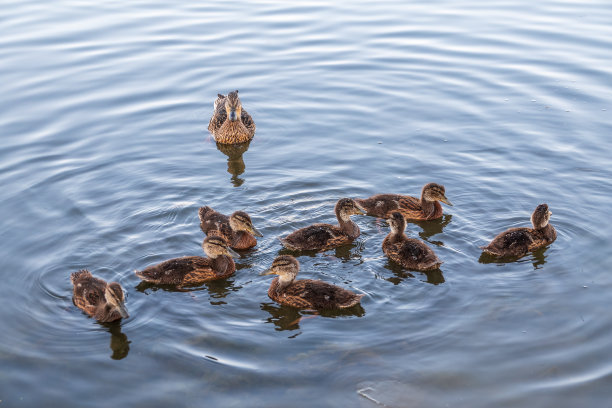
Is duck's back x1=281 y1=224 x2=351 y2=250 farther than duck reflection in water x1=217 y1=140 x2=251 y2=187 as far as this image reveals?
No

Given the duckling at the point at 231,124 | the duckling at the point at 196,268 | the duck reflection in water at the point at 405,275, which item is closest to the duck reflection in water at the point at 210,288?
the duckling at the point at 196,268

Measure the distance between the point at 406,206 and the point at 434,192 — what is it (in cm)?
43

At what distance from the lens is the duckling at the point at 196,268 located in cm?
807

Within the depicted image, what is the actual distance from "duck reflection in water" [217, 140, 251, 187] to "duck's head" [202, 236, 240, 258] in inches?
95.2

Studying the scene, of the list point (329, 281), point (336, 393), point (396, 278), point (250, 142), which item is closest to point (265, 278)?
point (329, 281)

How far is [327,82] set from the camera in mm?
14055

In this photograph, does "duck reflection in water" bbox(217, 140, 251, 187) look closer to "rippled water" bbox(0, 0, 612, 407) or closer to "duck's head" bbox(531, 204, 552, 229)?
"rippled water" bbox(0, 0, 612, 407)

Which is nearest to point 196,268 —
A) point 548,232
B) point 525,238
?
point 525,238

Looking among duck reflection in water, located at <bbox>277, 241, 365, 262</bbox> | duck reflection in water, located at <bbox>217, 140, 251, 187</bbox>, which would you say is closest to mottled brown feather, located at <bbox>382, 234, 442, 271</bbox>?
duck reflection in water, located at <bbox>277, 241, 365, 262</bbox>

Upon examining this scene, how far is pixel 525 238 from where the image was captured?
8500 millimetres

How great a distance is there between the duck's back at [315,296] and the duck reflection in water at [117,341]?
1.62m

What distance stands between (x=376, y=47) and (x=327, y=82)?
2135 millimetres

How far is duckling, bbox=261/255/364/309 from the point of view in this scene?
764cm

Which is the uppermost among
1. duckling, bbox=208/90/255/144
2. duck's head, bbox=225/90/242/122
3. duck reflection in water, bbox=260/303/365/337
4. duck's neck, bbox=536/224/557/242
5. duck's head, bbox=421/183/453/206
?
duck's head, bbox=225/90/242/122
